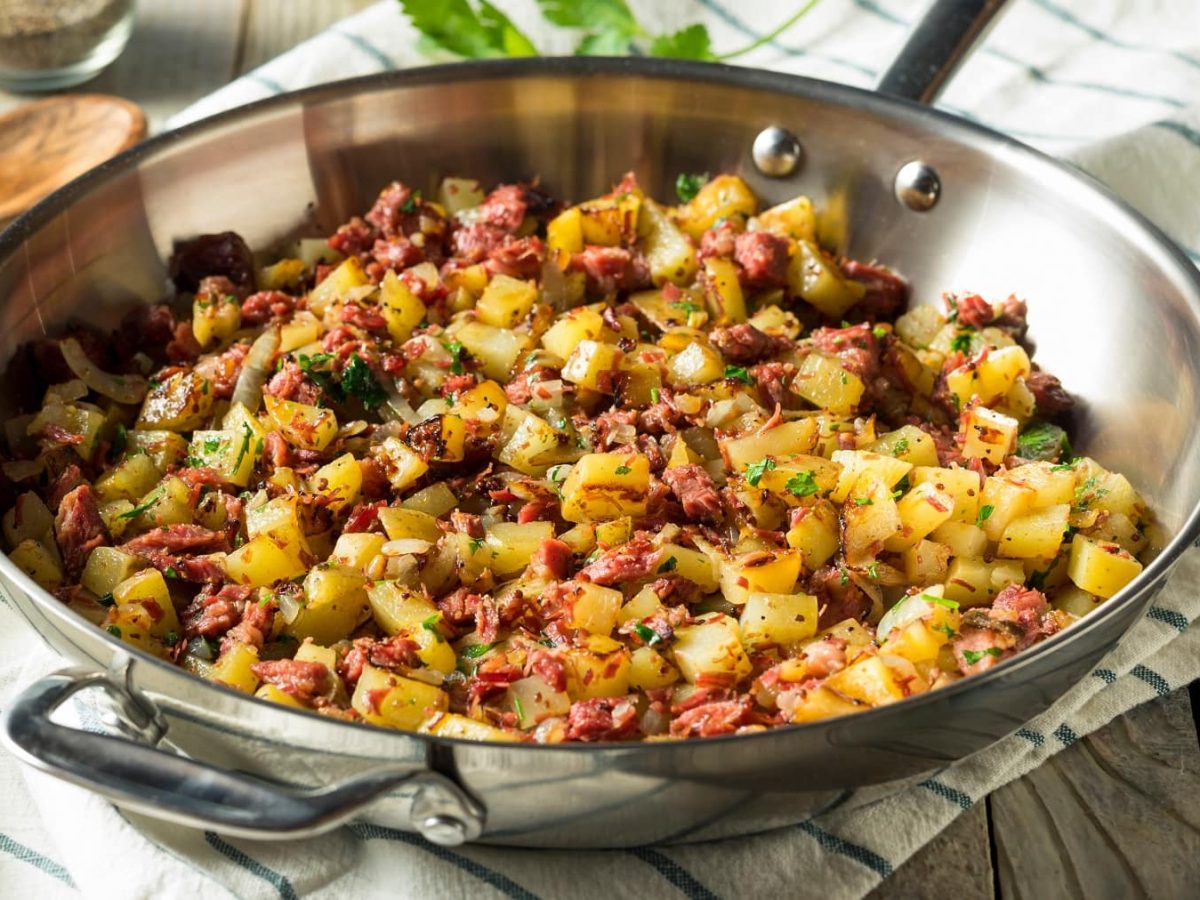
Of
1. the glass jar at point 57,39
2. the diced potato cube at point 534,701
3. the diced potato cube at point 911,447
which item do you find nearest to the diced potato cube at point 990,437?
the diced potato cube at point 911,447

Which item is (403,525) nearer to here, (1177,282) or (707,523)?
(707,523)

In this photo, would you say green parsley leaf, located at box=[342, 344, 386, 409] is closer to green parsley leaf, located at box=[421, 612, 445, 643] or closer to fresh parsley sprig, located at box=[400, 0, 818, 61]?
green parsley leaf, located at box=[421, 612, 445, 643]

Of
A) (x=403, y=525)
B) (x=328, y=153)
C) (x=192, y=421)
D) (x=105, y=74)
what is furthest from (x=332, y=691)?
(x=105, y=74)

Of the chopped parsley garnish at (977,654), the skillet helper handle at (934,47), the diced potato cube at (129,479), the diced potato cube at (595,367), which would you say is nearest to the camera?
the chopped parsley garnish at (977,654)

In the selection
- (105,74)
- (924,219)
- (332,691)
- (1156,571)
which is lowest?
(105,74)

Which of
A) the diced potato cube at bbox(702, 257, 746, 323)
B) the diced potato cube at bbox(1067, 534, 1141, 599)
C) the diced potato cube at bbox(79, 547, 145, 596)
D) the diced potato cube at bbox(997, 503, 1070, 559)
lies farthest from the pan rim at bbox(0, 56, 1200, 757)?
the diced potato cube at bbox(702, 257, 746, 323)

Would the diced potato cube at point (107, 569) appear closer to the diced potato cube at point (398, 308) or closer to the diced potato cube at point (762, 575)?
the diced potato cube at point (398, 308)

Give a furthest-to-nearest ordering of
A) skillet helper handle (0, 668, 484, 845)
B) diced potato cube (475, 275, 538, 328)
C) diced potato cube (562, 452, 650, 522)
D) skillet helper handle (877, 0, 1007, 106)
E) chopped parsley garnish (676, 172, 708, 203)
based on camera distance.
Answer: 1. chopped parsley garnish (676, 172, 708, 203)
2. skillet helper handle (877, 0, 1007, 106)
3. diced potato cube (475, 275, 538, 328)
4. diced potato cube (562, 452, 650, 522)
5. skillet helper handle (0, 668, 484, 845)
